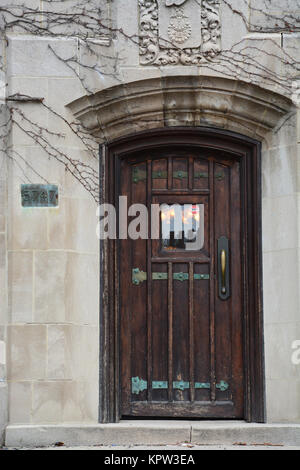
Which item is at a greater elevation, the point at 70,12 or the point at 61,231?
the point at 70,12

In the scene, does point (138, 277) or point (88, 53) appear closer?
point (88, 53)

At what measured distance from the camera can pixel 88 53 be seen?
6699 mm

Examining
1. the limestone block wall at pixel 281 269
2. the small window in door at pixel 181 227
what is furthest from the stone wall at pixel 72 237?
the small window in door at pixel 181 227

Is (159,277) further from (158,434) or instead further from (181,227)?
(158,434)

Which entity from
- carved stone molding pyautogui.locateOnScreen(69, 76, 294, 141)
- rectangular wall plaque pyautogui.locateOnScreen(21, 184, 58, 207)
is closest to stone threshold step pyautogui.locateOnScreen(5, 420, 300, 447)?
rectangular wall plaque pyautogui.locateOnScreen(21, 184, 58, 207)

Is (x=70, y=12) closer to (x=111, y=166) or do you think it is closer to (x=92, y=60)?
(x=92, y=60)

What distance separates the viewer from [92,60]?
22.0 feet

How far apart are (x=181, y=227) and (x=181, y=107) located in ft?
3.38

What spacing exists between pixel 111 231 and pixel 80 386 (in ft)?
4.34

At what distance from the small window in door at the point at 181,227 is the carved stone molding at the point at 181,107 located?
2.36 ft

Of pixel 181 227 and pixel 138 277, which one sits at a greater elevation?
pixel 181 227

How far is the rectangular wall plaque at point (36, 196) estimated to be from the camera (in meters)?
6.61

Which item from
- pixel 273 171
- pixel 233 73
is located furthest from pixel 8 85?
pixel 273 171

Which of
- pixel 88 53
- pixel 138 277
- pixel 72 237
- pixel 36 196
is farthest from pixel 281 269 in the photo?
pixel 88 53
